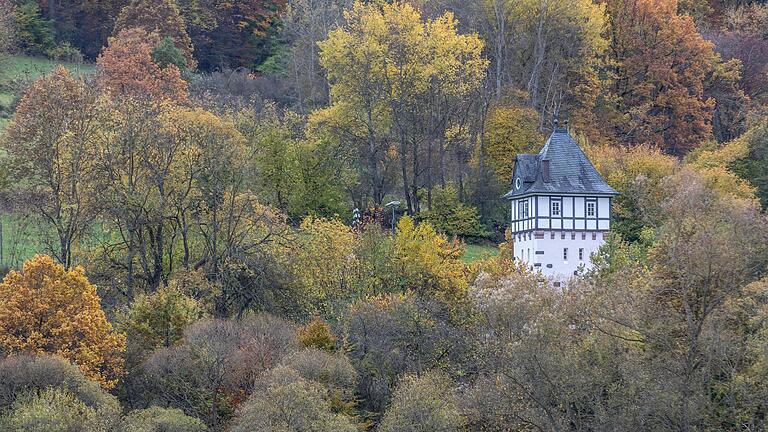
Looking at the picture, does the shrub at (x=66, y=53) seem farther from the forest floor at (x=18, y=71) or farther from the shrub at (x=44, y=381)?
the shrub at (x=44, y=381)

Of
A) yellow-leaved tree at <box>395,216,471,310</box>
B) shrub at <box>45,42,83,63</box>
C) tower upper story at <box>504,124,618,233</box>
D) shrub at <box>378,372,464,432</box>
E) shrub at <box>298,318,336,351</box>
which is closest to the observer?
shrub at <box>378,372,464,432</box>

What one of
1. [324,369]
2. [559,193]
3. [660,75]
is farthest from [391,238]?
[660,75]

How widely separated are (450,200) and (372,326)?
18.7 m

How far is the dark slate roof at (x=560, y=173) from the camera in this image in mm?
50844

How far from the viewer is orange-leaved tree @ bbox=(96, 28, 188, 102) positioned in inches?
2511

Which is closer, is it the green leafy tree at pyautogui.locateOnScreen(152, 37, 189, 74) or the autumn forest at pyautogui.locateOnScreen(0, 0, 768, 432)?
the autumn forest at pyautogui.locateOnScreen(0, 0, 768, 432)

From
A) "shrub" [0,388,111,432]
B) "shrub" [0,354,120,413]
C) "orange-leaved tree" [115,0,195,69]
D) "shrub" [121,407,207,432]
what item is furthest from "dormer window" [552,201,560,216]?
"orange-leaved tree" [115,0,195,69]

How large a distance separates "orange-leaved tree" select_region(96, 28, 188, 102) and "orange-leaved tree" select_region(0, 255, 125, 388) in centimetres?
2300

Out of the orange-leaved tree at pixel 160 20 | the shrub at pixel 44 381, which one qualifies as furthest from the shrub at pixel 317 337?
the orange-leaved tree at pixel 160 20

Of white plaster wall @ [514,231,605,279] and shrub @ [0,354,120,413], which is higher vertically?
white plaster wall @ [514,231,605,279]

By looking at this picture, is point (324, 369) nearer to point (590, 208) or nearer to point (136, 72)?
point (590, 208)

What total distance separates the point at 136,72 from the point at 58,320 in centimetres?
2942

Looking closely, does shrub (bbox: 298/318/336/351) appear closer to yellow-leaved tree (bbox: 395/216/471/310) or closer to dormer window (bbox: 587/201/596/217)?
yellow-leaved tree (bbox: 395/216/471/310)

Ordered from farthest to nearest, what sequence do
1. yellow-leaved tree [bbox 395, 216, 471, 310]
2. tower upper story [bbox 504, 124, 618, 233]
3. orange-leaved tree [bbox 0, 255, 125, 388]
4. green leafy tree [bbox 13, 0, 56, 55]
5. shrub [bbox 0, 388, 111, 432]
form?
1. green leafy tree [bbox 13, 0, 56, 55]
2. tower upper story [bbox 504, 124, 618, 233]
3. yellow-leaved tree [bbox 395, 216, 471, 310]
4. orange-leaved tree [bbox 0, 255, 125, 388]
5. shrub [bbox 0, 388, 111, 432]
